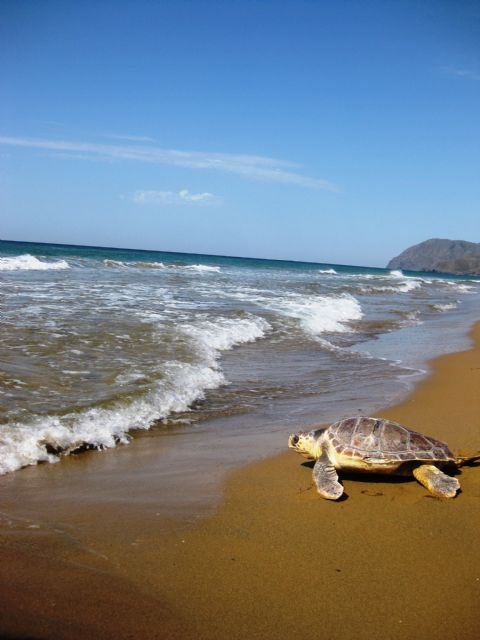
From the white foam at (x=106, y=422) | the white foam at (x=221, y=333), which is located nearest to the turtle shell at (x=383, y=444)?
the white foam at (x=106, y=422)

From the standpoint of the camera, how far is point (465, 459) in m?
4.10

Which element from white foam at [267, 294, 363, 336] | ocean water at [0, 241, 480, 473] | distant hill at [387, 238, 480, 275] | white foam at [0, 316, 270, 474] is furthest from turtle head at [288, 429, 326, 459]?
distant hill at [387, 238, 480, 275]

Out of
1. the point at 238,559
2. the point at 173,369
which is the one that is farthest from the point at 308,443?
the point at 173,369

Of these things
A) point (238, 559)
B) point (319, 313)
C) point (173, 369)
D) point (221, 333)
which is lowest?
point (238, 559)

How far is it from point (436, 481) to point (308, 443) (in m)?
1.03

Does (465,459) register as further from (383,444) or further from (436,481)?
(383,444)

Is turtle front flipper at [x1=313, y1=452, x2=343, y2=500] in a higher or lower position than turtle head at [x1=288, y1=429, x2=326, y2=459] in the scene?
lower

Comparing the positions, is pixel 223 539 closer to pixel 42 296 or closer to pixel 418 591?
pixel 418 591

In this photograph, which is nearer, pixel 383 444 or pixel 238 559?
pixel 238 559

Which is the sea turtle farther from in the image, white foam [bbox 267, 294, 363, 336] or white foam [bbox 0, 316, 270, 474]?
white foam [bbox 267, 294, 363, 336]

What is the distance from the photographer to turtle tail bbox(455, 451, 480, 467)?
4074 mm

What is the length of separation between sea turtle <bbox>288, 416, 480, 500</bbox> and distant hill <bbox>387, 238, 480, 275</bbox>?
458ft

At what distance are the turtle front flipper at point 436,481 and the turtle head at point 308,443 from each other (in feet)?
2.54

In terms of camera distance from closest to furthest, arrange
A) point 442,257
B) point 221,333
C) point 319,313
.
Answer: point 221,333 < point 319,313 < point 442,257
